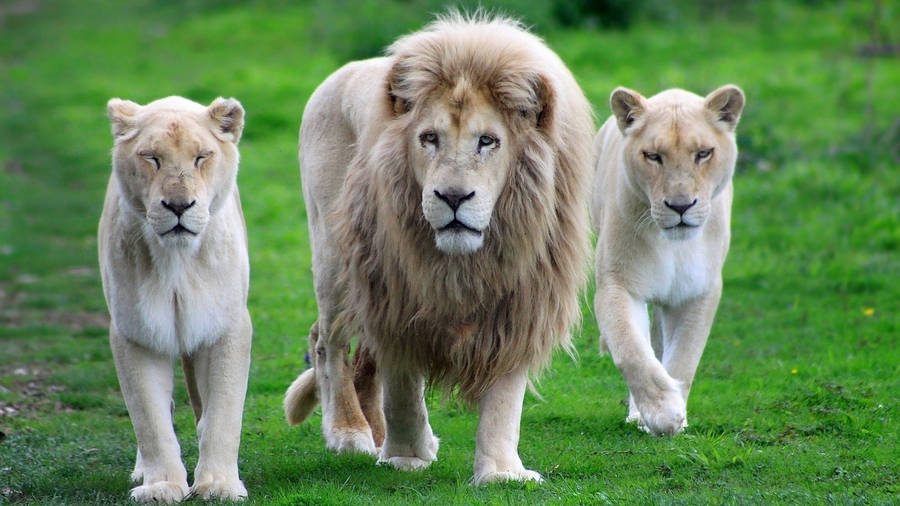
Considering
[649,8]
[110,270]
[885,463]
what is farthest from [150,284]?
[649,8]

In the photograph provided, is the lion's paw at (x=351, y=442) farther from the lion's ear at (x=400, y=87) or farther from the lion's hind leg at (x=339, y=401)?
the lion's ear at (x=400, y=87)

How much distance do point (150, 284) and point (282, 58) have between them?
16.6 m

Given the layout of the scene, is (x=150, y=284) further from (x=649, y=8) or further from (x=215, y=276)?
(x=649, y=8)

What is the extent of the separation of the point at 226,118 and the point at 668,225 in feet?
6.76

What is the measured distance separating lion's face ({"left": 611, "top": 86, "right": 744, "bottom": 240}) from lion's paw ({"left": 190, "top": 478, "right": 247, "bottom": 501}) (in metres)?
2.27

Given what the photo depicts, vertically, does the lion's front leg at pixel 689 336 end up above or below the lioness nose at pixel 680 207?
below

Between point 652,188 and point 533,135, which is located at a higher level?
point 533,135

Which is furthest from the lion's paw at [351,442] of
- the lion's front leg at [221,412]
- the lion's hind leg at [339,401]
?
the lion's front leg at [221,412]

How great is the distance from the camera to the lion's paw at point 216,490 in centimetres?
496

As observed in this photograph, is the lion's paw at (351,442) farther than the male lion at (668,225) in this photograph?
Yes

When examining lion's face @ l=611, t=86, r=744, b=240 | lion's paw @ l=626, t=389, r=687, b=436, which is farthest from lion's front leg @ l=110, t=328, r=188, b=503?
lion's face @ l=611, t=86, r=744, b=240

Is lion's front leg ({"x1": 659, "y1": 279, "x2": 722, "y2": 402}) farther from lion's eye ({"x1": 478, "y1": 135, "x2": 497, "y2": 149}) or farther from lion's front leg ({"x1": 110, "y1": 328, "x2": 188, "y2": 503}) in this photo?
lion's front leg ({"x1": 110, "y1": 328, "x2": 188, "y2": 503})

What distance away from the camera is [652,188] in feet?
19.3

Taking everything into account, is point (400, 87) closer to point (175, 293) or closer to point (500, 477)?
point (175, 293)
